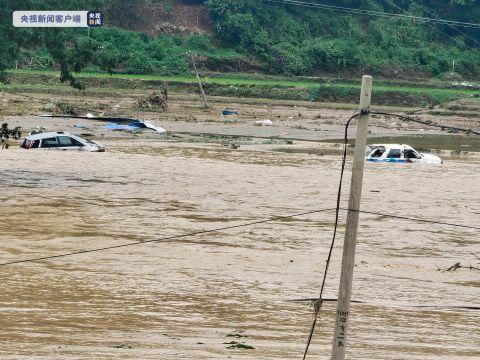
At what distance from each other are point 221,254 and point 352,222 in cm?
1016

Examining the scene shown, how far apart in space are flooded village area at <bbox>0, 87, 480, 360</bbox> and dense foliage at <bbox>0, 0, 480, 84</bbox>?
40.8 m

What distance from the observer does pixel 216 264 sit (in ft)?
65.8

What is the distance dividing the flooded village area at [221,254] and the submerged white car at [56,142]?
0.42 metres

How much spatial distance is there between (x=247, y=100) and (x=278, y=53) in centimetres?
1436

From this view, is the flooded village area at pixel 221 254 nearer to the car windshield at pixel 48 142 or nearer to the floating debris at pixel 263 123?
the car windshield at pixel 48 142

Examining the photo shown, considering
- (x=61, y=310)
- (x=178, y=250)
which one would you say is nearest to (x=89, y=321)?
(x=61, y=310)

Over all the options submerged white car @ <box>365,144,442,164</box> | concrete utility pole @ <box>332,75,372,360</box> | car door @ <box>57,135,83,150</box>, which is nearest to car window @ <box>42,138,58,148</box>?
car door @ <box>57,135,83,150</box>

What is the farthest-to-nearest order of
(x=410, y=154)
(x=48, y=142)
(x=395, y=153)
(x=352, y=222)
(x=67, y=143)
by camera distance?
(x=410, y=154)
(x=395, y=153)
(x=67, y=143)
(x=48, y=142)
(x=352, y=222)

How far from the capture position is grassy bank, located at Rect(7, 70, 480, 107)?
79312 millimetres

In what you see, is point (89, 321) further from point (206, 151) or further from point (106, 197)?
point (206, 151)

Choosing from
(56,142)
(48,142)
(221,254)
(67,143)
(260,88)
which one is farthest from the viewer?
(260,88)

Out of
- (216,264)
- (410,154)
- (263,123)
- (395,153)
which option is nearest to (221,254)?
(216,264)

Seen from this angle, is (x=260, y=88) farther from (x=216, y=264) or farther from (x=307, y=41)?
(x=216, y=264)

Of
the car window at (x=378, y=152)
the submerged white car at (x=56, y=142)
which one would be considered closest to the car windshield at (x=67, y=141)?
the submerged white car at (x=56, y=142)
